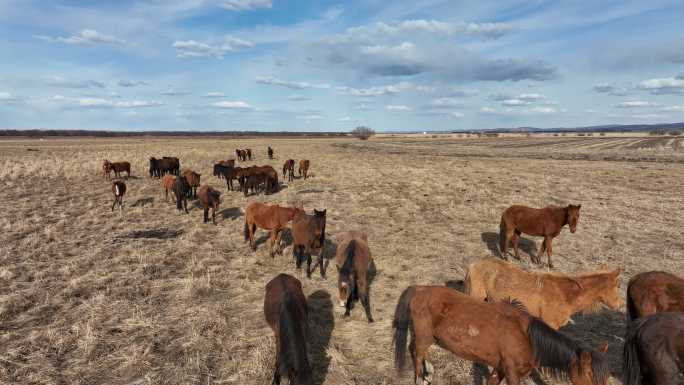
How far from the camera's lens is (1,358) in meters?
5.24

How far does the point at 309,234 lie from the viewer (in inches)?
357

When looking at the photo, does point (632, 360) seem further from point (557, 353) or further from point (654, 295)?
point (654, 295)

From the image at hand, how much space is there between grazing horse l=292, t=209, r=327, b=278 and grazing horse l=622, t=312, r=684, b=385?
6.15 meters

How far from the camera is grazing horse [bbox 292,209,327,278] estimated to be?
885 cm

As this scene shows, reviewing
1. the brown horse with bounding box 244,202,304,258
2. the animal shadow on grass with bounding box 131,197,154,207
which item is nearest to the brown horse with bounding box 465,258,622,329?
the brown horse with bounding box 244,202,304,258

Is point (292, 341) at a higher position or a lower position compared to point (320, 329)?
higher

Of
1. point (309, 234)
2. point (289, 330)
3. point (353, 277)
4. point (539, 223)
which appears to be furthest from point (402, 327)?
point (539, 223)

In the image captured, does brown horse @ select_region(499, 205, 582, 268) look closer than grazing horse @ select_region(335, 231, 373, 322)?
No

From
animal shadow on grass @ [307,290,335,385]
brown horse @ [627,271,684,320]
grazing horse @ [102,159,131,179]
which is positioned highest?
grazing horse @ [102,159,131,179]

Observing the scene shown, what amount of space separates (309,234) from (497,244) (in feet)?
21.1

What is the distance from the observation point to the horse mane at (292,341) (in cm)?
440

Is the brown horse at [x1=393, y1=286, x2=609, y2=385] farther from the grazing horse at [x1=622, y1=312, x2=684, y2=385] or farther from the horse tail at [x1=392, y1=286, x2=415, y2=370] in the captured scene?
the grazing horse at [x1=622, y1=312, x2=684, y2=385]

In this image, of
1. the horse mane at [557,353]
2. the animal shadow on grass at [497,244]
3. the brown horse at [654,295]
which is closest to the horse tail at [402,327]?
the horse mane at [557,353]

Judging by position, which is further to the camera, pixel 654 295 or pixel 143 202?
pixel 143 202
